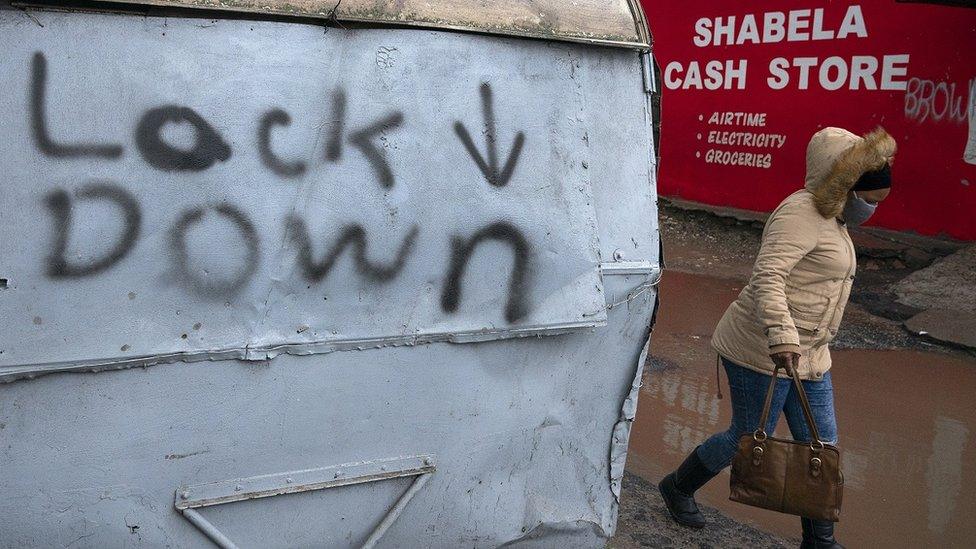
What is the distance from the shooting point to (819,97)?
9000mm

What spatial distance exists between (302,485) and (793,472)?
5.89 feet

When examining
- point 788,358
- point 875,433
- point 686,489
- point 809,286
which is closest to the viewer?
point 788,358

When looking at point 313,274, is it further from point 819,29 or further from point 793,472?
point 819,29

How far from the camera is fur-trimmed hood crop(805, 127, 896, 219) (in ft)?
11.2

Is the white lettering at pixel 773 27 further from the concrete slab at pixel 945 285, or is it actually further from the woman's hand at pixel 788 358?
the woman's hand at pixel 788 358

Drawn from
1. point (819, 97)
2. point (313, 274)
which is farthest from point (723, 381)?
point (819, 97)

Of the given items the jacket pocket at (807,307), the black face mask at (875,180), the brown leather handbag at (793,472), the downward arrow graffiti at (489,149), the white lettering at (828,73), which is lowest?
the brown leather handbag at (793,472)

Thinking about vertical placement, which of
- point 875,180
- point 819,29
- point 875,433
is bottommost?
point 875,433

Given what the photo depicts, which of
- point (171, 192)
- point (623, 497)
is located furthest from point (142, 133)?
point (623, 497)

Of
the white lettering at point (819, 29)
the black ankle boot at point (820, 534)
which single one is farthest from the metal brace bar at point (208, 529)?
the white lettering at point (819, 29)

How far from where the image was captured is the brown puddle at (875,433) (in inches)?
163

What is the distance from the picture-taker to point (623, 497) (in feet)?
14.1

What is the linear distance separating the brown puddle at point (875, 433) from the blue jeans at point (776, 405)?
2.12 ft

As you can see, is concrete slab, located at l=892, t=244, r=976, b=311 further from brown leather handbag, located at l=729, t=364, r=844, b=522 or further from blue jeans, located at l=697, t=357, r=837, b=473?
brown leather handbag, located at l=729, t=364, r=844, b=522
